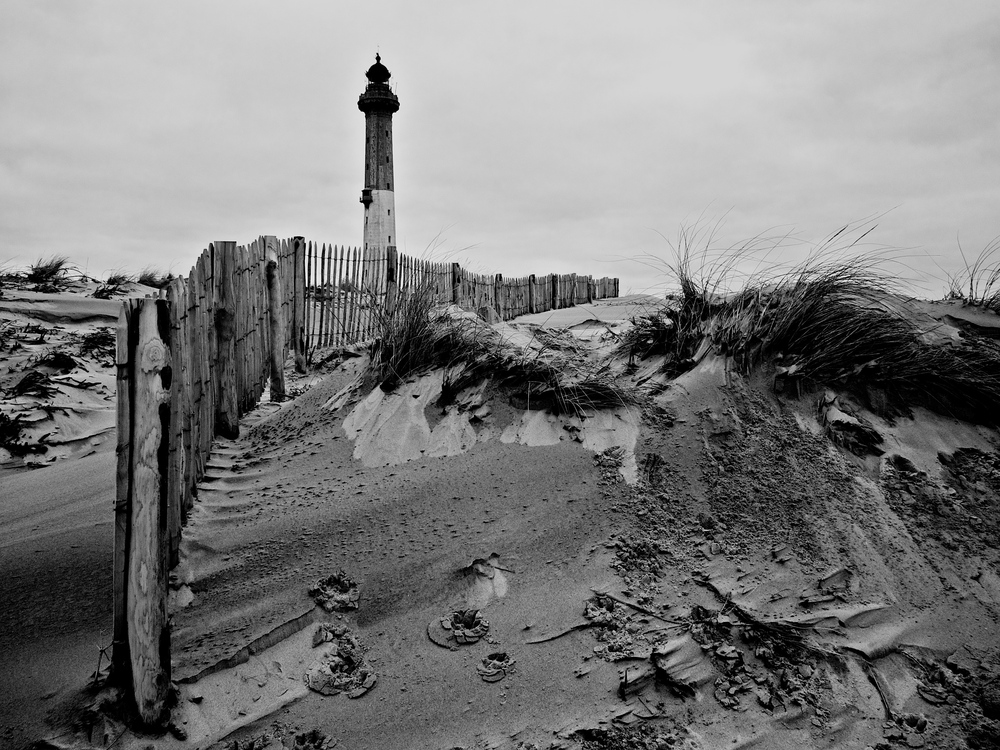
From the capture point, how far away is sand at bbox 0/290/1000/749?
2537 mm

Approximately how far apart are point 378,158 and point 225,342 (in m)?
20.4

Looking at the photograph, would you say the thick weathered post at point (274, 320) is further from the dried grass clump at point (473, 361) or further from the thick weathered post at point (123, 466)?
the thick weathered post at point (123, 466)

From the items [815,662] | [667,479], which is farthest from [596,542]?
[815,662]

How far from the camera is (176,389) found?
311cm

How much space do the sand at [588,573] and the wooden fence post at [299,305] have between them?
13.3 ft

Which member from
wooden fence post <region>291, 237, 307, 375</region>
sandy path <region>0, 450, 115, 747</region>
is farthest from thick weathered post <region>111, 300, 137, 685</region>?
wooden fence post <region>291, 237, 307, 375</region>

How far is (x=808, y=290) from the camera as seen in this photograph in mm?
4348

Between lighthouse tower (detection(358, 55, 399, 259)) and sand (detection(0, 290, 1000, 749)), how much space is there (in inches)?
786

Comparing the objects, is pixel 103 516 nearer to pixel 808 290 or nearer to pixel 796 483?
pixel 796 483

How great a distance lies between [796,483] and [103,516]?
3795mm

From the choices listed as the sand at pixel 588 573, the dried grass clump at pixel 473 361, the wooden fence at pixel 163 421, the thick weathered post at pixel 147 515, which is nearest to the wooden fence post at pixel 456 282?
the wooden fence at pixel 163 421

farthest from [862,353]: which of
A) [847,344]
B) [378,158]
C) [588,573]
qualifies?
[378,158]

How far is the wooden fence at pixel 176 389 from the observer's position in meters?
2.43

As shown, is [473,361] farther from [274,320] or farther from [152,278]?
[152,278]
